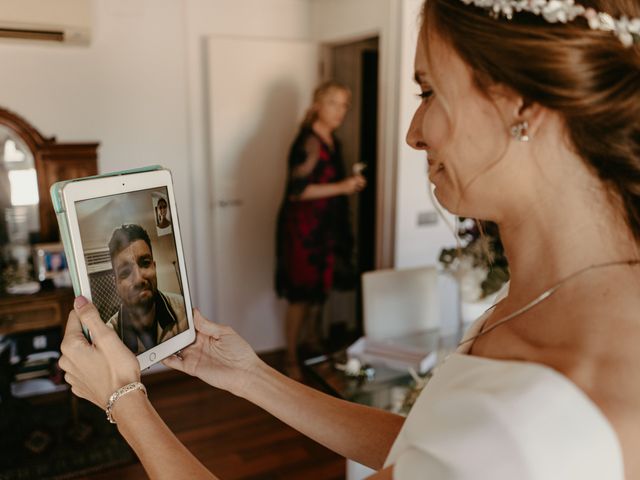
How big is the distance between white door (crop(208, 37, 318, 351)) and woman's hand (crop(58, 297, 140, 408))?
2.66 m

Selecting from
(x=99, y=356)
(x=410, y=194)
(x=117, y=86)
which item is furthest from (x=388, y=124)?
(x=99, y=356)

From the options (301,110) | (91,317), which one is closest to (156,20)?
(301,110)

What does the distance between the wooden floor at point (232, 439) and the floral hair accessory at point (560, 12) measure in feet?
7.42

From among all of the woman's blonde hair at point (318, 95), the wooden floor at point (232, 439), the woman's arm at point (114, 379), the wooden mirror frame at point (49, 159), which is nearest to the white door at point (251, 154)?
the woman's blonde hair at point (318, 95)

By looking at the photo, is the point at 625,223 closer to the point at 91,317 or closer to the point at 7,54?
the point at 91,317

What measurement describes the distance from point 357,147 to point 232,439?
2.01m

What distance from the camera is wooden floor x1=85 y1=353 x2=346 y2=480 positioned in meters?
2.50

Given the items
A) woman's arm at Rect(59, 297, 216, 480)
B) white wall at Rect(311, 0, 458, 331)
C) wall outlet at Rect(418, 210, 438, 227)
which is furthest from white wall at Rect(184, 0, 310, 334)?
woman's arm at Rect(59, 297, 216, 480)

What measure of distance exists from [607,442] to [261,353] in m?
3.35

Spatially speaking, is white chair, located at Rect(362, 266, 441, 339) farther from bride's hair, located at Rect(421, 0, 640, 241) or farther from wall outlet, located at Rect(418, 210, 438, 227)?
bride's hair, located at Rect(421, 0, 640, 241)

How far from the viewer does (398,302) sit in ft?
7.73

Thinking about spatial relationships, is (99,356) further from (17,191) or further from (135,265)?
(17,191)

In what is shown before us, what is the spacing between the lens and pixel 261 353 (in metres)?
3.77

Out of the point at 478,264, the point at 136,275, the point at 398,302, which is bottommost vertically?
the point at 398,302
